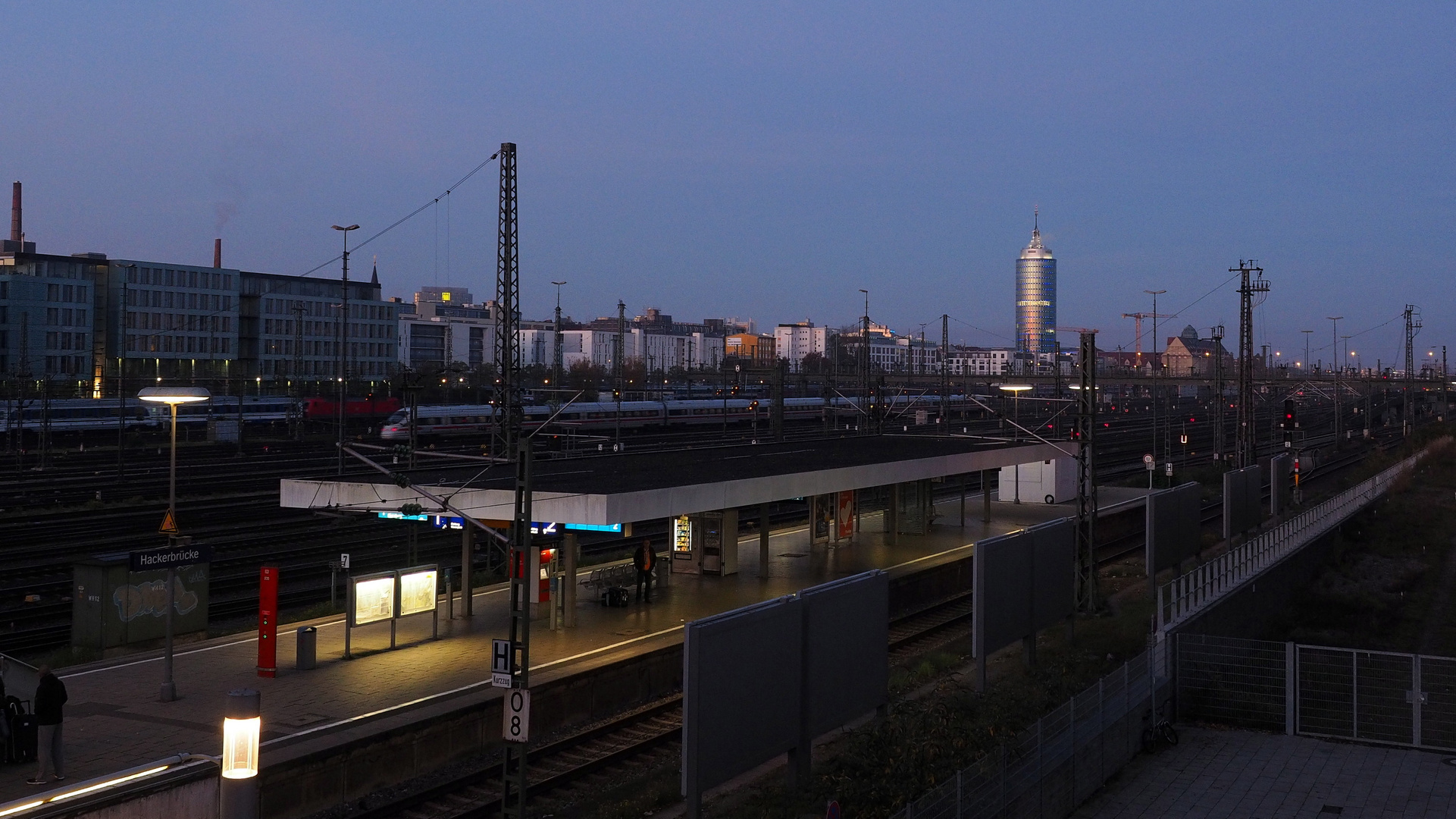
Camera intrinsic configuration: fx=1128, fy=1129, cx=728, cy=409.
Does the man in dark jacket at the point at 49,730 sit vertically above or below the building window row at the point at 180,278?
below

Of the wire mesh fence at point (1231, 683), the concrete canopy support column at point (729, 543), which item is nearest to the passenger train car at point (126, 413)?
the concrete canopy support column at point (729, 543)

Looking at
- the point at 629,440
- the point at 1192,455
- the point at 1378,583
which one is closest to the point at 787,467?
the point at 1378,583

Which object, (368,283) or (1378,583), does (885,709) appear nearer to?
(1378,583)

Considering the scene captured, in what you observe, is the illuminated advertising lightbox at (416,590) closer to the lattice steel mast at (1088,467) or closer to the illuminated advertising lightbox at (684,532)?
the illuminated advertising lightbox at (684,532)

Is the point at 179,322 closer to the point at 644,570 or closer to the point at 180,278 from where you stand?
the point at 180,278

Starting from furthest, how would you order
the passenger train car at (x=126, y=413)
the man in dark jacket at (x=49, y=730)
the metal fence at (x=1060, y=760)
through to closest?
1. the passenger train car at (x=126, y=413)
2. the man in dark jacket at (x=49, y=730)
3. the metal fence at (x=1060, y=760)

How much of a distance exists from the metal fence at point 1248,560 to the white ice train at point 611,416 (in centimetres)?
1889

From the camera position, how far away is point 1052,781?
36.6ft

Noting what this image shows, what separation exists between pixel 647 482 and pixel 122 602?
28.0ft

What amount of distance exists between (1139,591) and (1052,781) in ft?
55.4

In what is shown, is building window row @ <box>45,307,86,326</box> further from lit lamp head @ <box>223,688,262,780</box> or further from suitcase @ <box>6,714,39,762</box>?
lit lamp head @ <box>223,688,262,780</box>

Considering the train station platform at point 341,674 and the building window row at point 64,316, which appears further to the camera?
the building window row at point 64,316

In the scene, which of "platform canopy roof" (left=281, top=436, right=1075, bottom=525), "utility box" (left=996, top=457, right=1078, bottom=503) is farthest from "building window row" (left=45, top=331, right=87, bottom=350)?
"utility box" (left=996, top=457, right=1078, bottom=503)

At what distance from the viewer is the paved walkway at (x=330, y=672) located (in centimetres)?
1297
